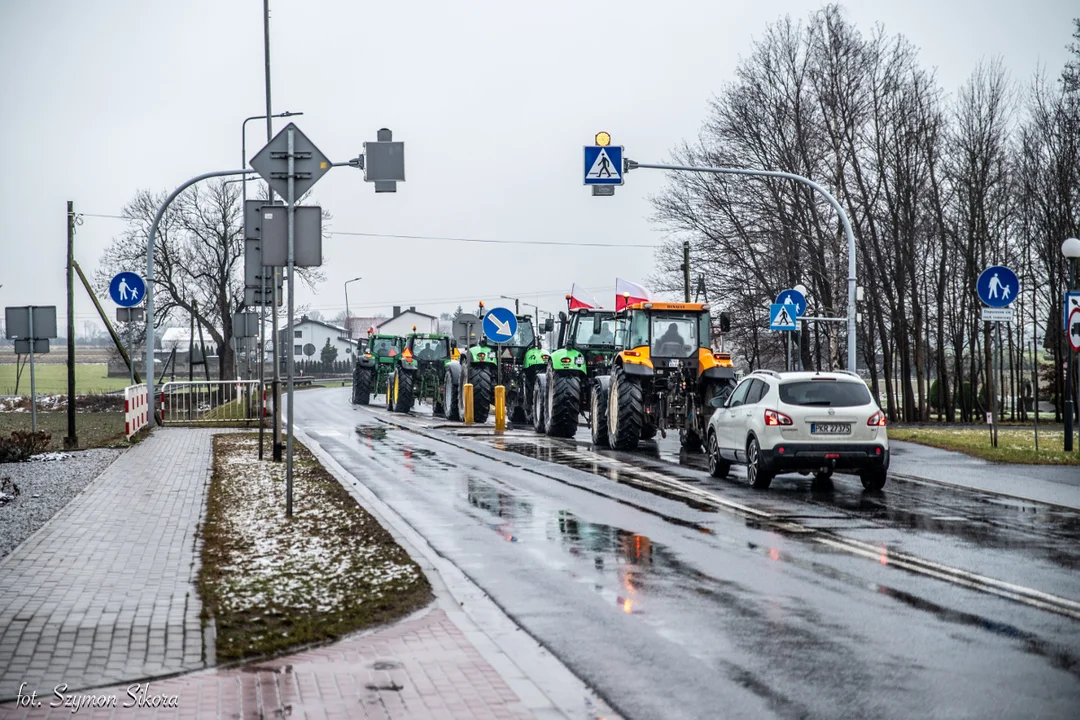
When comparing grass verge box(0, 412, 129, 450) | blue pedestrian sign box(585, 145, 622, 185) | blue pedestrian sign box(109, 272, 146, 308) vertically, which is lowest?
grass verge box(0, 412, 129, 450)

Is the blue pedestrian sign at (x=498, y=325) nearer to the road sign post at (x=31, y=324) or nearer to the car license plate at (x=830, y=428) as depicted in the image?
the road sign post at (x=31, y=324)

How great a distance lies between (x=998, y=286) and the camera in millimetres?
20500

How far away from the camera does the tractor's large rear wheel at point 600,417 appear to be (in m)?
23.0

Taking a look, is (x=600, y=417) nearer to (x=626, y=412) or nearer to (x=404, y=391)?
(x=626, y=412)

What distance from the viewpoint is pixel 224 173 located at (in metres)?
24.9

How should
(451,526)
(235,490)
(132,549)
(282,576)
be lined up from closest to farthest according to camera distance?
(282,576) → (132,549) → (451,526) → (235,490)

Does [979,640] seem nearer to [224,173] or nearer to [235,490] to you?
[235,490]

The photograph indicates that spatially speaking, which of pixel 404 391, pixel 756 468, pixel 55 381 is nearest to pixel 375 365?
pixel 404 391

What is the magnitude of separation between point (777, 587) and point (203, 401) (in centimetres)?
2566

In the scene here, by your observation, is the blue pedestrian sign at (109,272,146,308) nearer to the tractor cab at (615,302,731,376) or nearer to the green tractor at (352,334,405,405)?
the tractor cab at (615,302,731,376)

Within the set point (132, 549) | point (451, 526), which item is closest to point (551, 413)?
point (451, 526)

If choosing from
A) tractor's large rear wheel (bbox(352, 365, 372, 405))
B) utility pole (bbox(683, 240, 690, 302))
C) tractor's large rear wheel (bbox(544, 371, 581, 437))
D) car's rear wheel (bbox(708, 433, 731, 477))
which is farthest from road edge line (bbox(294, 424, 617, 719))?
tractor's large rear wheel (bbox(352, 365, 372, 405))

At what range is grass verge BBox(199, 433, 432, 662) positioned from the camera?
7105mm

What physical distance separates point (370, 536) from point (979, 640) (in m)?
5.49
